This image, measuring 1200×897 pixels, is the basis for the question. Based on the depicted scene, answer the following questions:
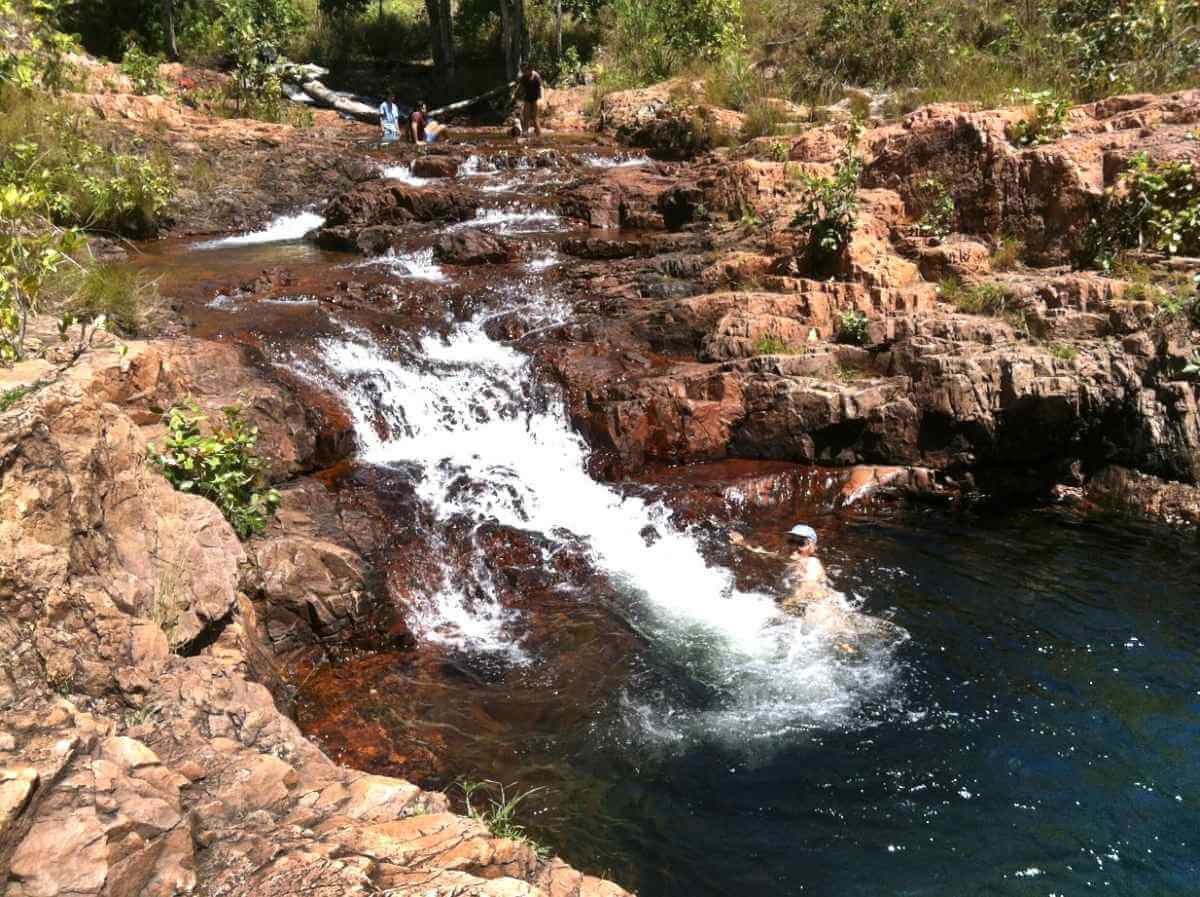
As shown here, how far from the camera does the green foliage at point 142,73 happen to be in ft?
53.5

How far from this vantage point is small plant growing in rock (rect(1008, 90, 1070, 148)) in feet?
30.6

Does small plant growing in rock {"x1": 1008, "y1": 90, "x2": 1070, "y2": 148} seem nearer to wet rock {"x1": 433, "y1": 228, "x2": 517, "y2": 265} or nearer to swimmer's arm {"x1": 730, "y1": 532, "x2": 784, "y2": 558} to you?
swimmer's arm {"x1": 730, "y1": 532, "x2": 784, "y2": 558}

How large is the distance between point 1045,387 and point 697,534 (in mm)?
3386

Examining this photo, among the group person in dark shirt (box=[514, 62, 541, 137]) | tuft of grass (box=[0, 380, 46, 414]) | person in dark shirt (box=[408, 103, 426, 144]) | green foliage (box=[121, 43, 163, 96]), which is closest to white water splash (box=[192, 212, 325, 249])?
person in dark shirt (box=[408, 103, 426, 144])

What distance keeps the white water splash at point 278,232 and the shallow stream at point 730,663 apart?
3542 mm

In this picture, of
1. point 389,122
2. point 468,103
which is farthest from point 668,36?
point 389,122

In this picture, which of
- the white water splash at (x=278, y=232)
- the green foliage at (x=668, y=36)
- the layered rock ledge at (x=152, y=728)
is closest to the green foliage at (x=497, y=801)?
the layered rock ledge at (x=152, y=728)

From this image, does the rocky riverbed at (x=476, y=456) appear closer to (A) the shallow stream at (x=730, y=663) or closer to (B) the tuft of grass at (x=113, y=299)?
(A) the shallow stream at (x=730, y=663)

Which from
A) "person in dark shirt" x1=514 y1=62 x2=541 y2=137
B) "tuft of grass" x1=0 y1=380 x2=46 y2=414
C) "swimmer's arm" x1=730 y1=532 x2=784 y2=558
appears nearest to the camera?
"tuft of grass" x1=0 y1=380 x2=46 y2=414

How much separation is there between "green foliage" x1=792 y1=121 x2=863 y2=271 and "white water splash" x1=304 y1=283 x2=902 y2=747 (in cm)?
295

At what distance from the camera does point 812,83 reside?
1550cm

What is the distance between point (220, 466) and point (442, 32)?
20528 millimetres

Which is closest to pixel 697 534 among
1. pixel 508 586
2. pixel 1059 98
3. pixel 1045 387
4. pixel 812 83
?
pixel 508 586

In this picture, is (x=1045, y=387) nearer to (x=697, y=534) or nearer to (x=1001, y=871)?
(x=697, y=534)
